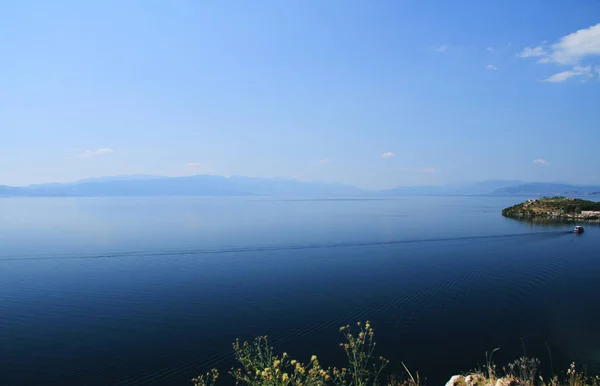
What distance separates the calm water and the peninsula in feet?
107

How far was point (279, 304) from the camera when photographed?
63.3ft

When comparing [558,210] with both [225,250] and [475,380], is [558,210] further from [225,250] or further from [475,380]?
[475,380]

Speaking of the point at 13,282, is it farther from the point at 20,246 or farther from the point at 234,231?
the point at 234,231

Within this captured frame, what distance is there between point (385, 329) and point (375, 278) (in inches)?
338

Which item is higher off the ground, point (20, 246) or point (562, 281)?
point (20, 246)

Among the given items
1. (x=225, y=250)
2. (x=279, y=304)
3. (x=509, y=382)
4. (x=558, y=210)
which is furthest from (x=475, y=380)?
(x=558, y=210)

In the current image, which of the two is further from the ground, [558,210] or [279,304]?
[558,210]

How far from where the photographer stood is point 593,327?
1638cm

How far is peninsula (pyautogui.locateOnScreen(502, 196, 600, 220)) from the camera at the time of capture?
6481cm

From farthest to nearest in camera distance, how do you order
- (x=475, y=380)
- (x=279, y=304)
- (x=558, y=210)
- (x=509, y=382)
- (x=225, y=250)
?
(x=558, y=210)
(x=225, y=250)
(x=279, y=304)
(x=475, y=380)
(x=509, y=382)

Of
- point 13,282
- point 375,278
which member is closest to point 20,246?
point 13,282

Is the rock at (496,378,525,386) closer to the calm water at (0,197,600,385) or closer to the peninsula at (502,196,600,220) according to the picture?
the calm water at (0,197,600,385)

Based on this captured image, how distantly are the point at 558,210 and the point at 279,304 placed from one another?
7011cm

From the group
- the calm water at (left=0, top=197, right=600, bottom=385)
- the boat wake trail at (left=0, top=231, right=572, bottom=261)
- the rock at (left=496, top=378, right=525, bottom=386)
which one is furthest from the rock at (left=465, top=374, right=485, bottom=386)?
the boat wake trail at (left=0, top=231, right=572, bottom=261)
